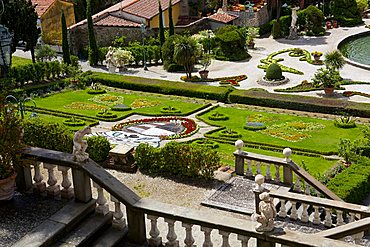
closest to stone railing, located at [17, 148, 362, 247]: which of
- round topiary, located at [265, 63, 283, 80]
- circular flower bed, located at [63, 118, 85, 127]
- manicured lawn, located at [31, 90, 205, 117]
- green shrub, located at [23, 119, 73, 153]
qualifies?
green shrub, located at [23, 119, 73, 153]

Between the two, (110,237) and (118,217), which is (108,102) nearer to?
(118,217)

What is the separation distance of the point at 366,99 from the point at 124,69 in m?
20.0

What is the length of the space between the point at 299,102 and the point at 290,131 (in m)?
5.32

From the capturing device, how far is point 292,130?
2888cm

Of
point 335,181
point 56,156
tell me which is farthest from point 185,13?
point 56,156

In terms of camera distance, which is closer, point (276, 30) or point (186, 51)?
point (186, 51)

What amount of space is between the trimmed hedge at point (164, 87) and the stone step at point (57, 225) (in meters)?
24.3

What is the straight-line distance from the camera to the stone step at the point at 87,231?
1144cm

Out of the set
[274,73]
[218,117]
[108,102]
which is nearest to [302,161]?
[218,117]

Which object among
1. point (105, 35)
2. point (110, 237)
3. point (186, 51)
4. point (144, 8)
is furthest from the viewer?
point (144, 8)

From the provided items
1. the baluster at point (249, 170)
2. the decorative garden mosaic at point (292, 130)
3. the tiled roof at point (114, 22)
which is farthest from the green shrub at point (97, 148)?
the tiled roof at point (114, 22)

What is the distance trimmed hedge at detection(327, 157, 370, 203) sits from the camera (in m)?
18.5

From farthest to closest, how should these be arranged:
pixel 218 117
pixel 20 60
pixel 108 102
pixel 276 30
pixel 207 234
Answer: pixel 276 30, pixel 20 60, pixel 108 102, pixel 218 117, pixel 207 234

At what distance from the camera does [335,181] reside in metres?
19.3
